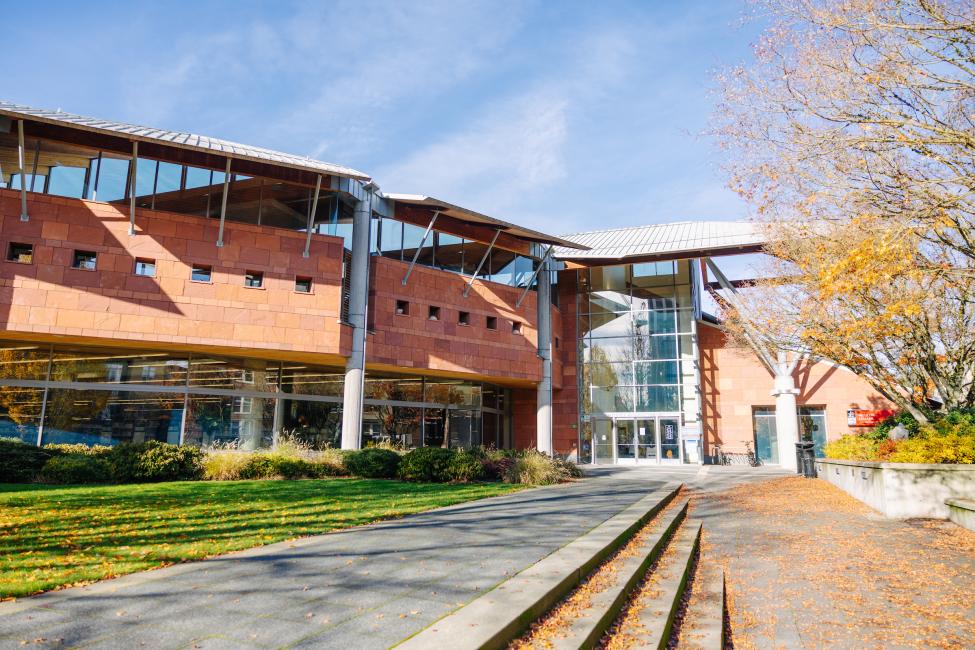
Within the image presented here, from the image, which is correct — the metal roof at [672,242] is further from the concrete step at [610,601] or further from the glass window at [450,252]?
the concrete step at [610,601]

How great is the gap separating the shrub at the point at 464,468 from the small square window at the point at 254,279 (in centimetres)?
891

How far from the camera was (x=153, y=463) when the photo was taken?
14.2 m

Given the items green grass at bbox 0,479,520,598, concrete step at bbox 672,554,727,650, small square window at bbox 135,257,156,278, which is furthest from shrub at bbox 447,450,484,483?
small square window at bbox 135,257,156,278

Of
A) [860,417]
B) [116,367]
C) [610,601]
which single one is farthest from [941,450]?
[116,367]

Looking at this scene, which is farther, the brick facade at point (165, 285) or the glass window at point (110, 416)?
the glass window at point (110, 416)

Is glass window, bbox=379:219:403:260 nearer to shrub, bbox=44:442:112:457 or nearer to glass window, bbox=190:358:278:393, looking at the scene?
glass window, bbox=190:358:278:393

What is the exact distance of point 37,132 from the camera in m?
17.0

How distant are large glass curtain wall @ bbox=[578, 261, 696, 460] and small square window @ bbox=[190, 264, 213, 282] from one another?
19.4 metres

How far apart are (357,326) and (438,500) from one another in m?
11.4

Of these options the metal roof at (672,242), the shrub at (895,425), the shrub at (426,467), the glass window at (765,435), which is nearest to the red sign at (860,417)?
the glass window at (765,435)

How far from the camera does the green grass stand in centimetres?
541

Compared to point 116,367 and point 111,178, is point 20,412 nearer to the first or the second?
point 116,367

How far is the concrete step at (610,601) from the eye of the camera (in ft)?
13.6

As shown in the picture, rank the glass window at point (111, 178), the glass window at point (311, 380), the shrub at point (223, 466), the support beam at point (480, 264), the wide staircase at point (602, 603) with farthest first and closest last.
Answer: the support beam at point (480, 264) < the glass window at point (311, 380) < the glass window at point (111, 178) < the shrub at point (223, 466) < the wide staircase at point (602, 603)
